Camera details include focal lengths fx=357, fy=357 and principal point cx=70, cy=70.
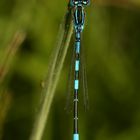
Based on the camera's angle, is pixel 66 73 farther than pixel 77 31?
Yes

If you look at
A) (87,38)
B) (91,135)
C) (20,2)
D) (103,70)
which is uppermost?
(20,2)

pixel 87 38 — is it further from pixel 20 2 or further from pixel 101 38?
pixel 20 2

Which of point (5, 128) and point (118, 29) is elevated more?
point (118, 29)

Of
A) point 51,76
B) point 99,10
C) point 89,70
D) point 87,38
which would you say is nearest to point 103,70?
point 89,70

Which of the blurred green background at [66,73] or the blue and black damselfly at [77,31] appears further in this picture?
the blurred green background at [66,73]

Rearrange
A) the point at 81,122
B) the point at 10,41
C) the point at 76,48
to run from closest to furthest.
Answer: the point at 76,48, the point at 10,41, the point at 81,122

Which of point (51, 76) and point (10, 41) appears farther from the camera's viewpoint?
point (10, 41)

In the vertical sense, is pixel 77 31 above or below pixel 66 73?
above

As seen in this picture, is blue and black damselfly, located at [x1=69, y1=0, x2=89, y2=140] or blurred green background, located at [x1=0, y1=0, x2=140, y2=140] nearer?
blue and black damselfly, located at [x1=69, y1=0, x2=89, y2=140]
